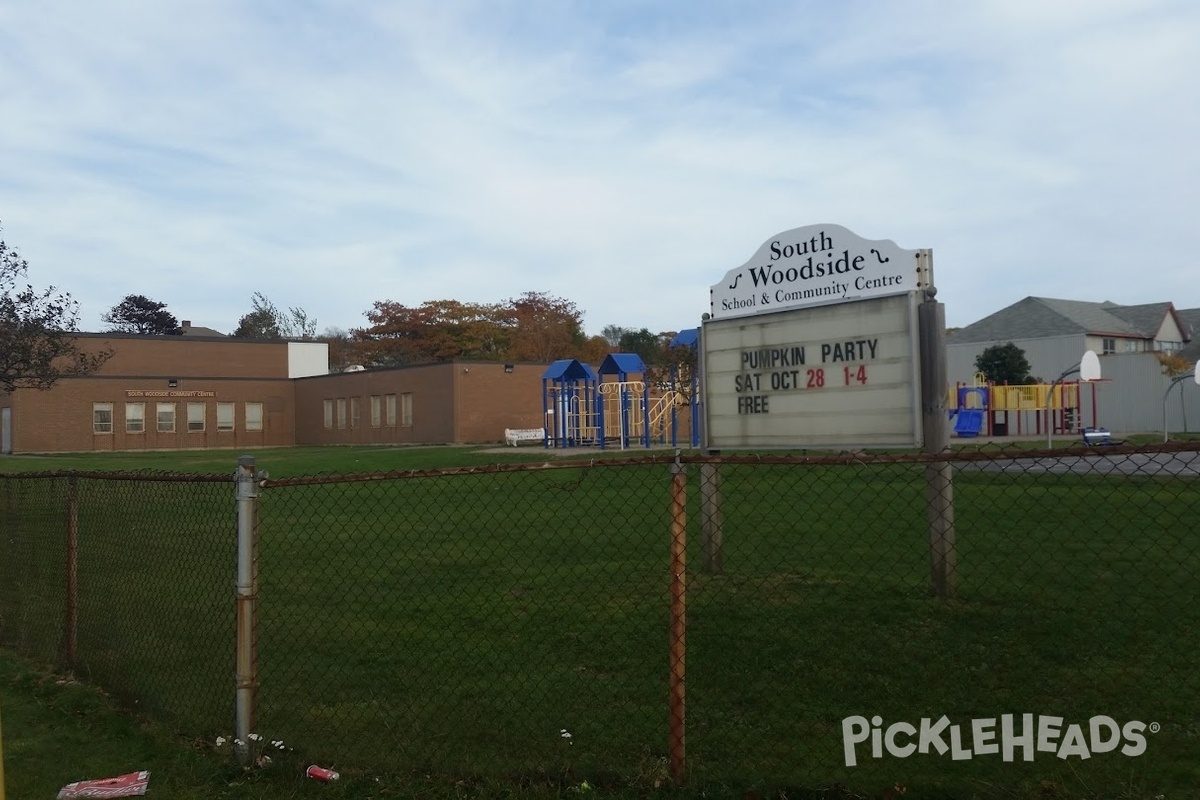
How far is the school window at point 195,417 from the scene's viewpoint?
5962cm

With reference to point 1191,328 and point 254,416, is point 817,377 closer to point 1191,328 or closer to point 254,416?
point 254,416

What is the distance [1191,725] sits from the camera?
495 centimetres

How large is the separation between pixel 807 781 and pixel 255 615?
110 inches

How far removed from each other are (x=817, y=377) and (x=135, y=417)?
55934mm

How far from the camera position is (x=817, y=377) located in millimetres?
8555

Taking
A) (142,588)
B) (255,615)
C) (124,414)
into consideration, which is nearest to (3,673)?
(142,588)

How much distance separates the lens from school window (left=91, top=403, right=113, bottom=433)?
5587 cm

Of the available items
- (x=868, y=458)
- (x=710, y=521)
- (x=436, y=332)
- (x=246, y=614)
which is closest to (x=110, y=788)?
(x=246, y=614)

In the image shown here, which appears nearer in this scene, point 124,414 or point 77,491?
point 77,491

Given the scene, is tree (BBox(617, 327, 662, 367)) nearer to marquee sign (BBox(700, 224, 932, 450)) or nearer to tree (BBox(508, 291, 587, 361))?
tree (BBox(508, 291, 587, 361))

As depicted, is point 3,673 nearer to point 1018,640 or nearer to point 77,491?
point 77,491

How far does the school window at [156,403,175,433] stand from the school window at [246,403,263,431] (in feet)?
14.6

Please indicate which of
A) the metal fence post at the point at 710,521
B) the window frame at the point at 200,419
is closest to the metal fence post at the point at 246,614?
the metal fence post at the point at 710,521

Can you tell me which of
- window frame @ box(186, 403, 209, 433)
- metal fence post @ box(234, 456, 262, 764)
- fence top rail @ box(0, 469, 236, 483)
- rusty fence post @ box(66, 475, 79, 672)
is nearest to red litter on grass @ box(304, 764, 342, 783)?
metal fence post @ box(234, 456, 262, 764)
